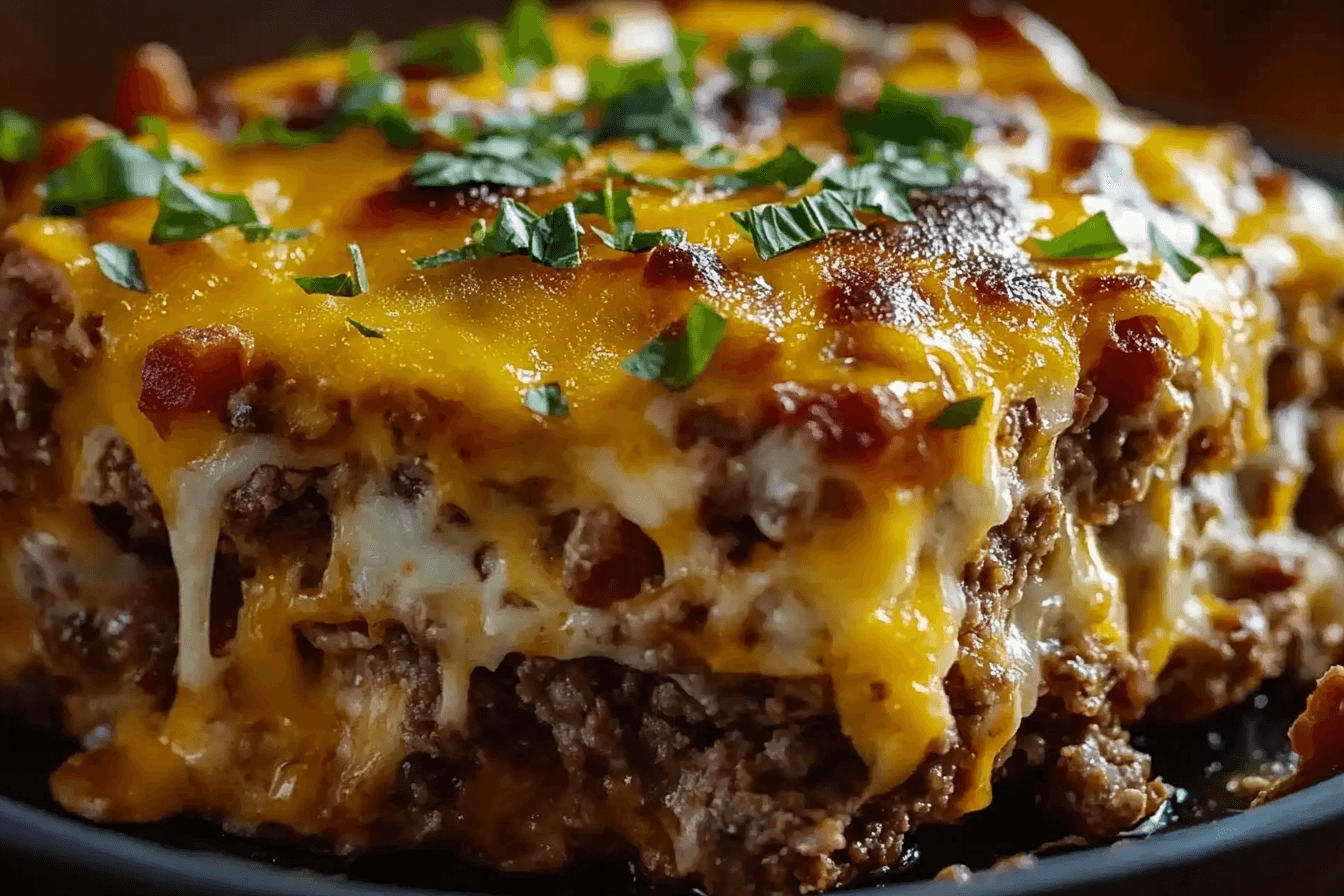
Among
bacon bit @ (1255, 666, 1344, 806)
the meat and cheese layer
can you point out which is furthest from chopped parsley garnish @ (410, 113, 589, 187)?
bacon bit @ (1255, 666, 1344, 806)

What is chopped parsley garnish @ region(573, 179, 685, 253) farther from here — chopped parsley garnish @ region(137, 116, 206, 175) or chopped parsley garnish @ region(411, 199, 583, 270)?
chopped parsley garnish @ region(137, 116, 206, 175)

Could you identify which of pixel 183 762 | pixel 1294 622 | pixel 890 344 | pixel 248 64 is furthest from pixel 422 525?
pixel 248 64

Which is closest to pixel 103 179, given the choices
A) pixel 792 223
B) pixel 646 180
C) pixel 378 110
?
pixel 378 110

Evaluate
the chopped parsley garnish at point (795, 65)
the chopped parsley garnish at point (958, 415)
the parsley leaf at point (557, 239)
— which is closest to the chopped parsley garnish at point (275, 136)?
the parsley leaf at point (557, 239)

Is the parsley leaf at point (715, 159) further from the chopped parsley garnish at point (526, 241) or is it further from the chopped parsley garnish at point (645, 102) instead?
the chopped parsley garnish at point (526, 241)

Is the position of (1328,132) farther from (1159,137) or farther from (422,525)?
(422,525)
